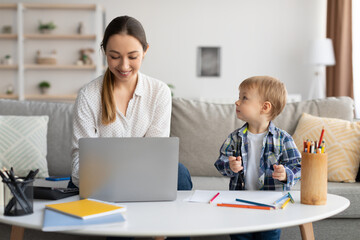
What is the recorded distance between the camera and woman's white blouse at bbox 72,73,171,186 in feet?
5.24

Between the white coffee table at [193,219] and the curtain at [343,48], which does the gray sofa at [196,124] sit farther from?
the curtain at [343,48]

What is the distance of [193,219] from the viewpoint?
3.43 feet

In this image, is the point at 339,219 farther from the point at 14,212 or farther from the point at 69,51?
the point at 69,51

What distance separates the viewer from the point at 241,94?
161 cm

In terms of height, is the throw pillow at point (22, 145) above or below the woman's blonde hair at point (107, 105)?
below

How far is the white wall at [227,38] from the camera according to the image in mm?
5516

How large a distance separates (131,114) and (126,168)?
0.53 metres

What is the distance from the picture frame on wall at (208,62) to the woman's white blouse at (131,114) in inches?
154

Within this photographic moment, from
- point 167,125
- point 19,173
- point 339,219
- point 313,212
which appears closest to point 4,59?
point 19,173

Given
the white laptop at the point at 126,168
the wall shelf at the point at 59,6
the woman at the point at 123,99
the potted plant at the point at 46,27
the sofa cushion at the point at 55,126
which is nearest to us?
the white laptop at the point at 126,168

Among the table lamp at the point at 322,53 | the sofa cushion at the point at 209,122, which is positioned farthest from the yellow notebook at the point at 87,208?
the table lamp at the point at 322,53

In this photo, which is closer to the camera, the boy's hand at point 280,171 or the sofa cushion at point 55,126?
the boy's hand at point 280,171

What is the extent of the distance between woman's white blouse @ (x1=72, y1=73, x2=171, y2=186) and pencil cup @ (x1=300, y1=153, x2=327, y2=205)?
649 mm

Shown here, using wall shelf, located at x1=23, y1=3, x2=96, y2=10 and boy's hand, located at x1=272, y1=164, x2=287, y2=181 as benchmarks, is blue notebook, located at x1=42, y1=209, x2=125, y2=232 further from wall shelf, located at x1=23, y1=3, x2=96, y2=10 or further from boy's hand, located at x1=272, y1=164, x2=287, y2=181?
wall shelf, located at x1=23, y1=3, x2=96, y2=10
